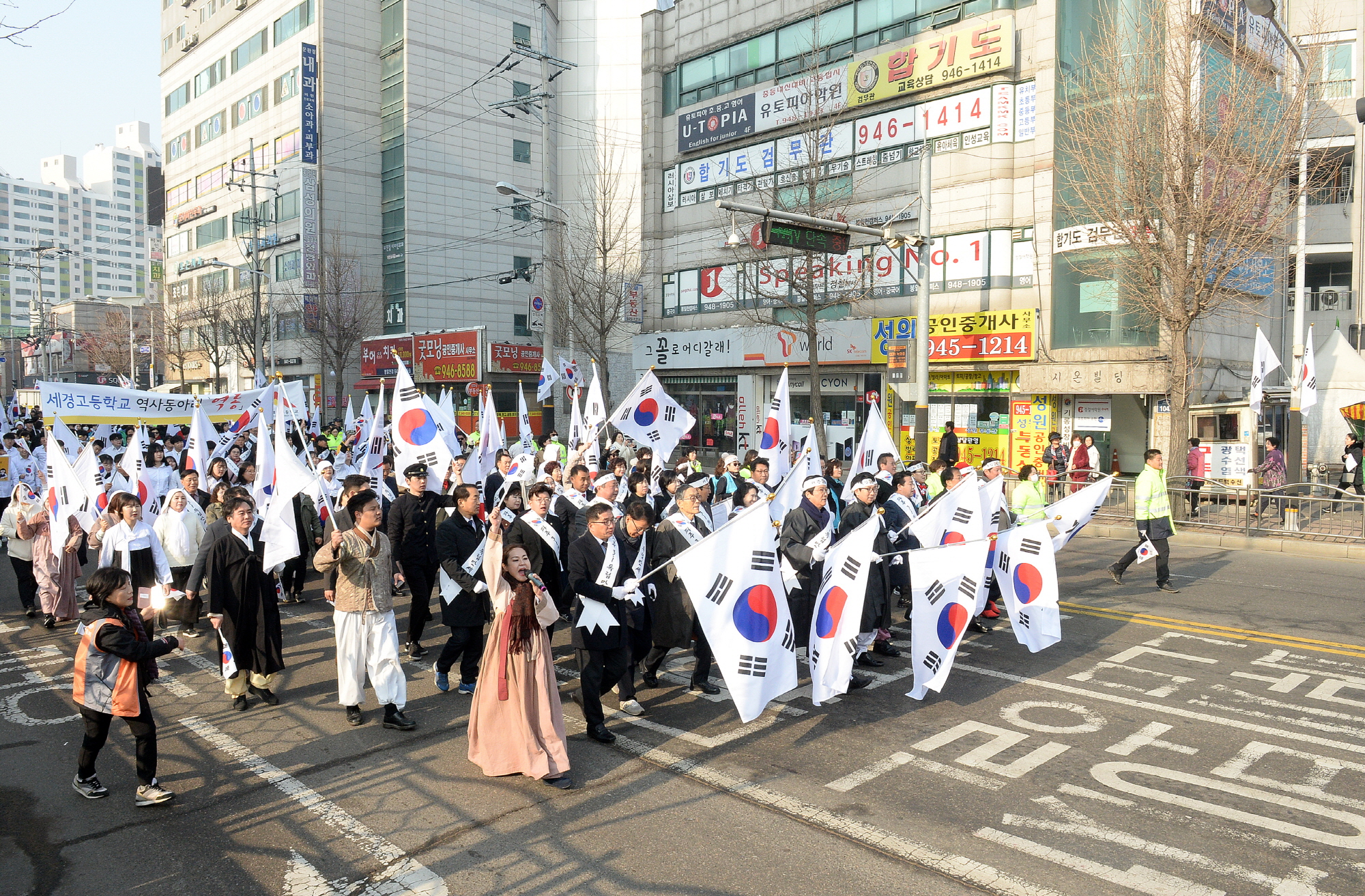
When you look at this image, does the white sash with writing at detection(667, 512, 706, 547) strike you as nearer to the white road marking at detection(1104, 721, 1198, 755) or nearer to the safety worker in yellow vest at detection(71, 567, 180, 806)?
the white road marking at detection(1104, 721, 1198, 755)

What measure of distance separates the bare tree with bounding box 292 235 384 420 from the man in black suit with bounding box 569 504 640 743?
39.1 metres

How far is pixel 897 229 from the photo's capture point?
27266mm

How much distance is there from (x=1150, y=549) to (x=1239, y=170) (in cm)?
947

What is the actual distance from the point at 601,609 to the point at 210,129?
208ft

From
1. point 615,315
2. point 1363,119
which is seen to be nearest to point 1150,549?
point 1363,119

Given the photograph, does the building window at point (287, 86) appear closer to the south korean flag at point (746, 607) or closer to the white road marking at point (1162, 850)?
the south korean flag at point (746, 607)

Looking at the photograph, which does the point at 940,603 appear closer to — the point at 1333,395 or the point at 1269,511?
the point at 1269,511

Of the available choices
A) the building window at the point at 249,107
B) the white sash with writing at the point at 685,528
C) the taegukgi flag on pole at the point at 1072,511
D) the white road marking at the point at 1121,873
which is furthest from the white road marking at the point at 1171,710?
the building window at the point at 249,107

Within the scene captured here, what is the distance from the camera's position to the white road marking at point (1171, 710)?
6.66m

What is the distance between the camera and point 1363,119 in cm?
1405

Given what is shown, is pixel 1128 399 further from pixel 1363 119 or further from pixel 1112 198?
pixel 1363 119

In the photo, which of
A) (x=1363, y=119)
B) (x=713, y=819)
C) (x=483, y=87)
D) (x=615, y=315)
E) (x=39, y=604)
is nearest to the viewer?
(x=713, y=819)

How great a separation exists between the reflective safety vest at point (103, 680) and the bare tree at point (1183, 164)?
17.7m

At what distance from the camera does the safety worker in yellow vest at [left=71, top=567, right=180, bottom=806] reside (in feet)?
18.5
